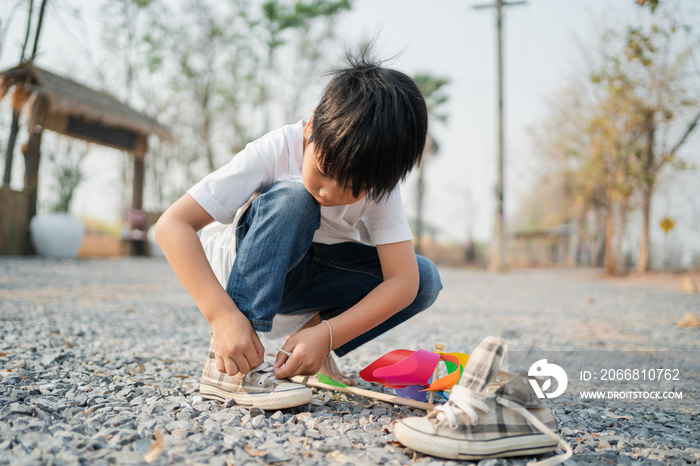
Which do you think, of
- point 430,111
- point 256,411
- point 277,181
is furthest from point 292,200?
point 430,111

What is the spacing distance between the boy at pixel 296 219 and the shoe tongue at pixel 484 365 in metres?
0.33

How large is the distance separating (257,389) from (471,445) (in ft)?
1.68

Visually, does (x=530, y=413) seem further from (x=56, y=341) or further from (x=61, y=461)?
(x=56, y=341)

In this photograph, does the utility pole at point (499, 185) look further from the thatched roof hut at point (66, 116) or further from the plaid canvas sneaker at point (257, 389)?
the plaid canvas sneaker at point (257, 389)

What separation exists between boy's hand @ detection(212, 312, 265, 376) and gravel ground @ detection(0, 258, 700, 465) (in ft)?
0.38

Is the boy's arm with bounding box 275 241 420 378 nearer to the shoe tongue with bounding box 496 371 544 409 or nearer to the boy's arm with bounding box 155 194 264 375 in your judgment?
the boy's arm with bounding box 155 194 264 375

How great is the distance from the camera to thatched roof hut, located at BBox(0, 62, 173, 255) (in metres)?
6.56

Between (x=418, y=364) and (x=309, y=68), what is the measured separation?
14639mm

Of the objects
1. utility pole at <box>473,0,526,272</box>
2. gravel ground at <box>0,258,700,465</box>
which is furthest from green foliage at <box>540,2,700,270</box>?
gravel ground at <box>0,258,700,465</box>

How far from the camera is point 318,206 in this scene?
1.26 meters

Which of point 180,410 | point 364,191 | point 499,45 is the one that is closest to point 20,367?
point 180,410

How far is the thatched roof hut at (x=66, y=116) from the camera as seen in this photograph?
21.5 feet

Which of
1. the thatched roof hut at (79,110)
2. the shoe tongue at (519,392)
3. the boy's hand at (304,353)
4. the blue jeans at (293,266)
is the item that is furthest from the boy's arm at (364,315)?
the thatched roof hut at (79,110)

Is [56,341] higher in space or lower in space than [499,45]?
lower
